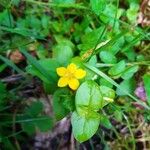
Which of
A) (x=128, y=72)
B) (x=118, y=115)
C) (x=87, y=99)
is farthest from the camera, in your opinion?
(x=118, y=115)

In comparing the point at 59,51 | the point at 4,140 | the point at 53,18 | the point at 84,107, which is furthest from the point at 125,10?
the point at 4,140

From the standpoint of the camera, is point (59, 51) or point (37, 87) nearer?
point (59, 51)

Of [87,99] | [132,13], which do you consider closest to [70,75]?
[87,99]

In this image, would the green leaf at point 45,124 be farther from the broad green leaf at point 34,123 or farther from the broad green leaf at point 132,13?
the broad green leaf at point 132,13

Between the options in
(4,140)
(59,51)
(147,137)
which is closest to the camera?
(59,51)

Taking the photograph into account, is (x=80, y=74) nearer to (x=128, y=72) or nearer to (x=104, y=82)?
(x=104, y=82)

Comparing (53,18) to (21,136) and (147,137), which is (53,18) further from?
(147,137)

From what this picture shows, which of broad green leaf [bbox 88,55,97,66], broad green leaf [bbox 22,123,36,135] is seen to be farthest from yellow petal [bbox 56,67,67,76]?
broad green leaf [bbox 22,123,36,135]
